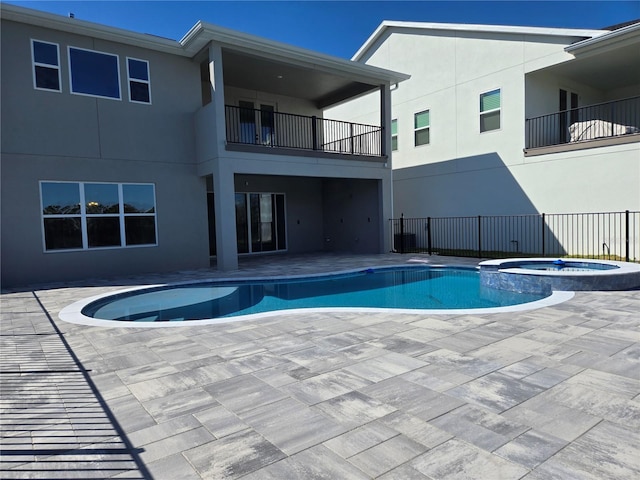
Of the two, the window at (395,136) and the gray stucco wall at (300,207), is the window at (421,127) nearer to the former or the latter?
the window at (395,136)

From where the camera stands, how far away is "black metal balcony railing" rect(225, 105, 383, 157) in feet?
46.6

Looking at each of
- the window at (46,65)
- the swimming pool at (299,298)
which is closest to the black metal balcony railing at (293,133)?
the window at (46,65)

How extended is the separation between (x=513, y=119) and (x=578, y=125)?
A: 70.3 inches

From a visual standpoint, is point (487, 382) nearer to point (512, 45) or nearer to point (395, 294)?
point (395, 294)

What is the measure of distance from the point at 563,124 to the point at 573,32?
9.82 feet

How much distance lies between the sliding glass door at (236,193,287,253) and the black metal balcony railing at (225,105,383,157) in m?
2.03

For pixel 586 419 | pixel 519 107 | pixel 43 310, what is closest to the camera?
pixel 586 419

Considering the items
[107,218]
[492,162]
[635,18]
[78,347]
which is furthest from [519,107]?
[78,347]

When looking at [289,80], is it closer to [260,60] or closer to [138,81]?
[260,60]

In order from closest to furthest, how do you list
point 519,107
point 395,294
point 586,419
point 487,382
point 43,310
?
point 586,419 → point 487,382 → point 43,310 → point 395,294 → point 519,107

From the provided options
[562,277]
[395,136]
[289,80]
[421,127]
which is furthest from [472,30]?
[562,277]

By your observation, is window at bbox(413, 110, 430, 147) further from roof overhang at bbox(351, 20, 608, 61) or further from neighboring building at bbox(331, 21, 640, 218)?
roof overhang at bbox(351, 20, 608, 61)

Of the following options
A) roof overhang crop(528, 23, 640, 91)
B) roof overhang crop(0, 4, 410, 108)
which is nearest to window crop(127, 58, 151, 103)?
roof overhang crop(0, 4, 410, 108)

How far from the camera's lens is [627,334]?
473 cm
